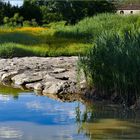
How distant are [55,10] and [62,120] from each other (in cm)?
4299

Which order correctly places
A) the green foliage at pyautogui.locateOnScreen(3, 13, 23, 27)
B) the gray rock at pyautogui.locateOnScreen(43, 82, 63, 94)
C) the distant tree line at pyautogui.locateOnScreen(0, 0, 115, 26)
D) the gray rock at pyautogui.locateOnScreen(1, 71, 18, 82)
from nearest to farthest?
the gray rock at pyautogui.locateOnScreen(43, 82, 63, 94), the gray rock at pyautogui.locateOnScreen(1, 71, 18, 82), the green foliage at pyautogui.locateOnScreen(3, 13, 23, 27), the distant tree line at pyautogui.locateOnScreen(0, 0, 115, 26)

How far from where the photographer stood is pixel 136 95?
30.9 ft

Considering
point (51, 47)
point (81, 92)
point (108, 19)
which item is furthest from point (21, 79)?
point (108, 19)

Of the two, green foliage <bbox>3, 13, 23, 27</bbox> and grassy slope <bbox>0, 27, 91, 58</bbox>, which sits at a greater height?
grassy slope <bbox>0, 27, 91, 58</bbox>

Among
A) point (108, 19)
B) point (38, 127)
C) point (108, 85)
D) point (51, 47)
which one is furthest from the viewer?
point (108, 19)

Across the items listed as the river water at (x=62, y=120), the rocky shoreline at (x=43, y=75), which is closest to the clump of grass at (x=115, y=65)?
the river water at (x=62, y=120)

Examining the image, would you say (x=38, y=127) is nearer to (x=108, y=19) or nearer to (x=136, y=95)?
(x=136, y=95)

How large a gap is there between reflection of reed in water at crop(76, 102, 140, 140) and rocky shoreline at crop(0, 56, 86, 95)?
161cm

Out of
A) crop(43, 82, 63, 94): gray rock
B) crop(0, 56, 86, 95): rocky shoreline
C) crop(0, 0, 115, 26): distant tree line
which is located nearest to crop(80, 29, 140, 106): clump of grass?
crop(0, 56, 86, 95): rocky shoreline

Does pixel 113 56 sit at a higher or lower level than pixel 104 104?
higher

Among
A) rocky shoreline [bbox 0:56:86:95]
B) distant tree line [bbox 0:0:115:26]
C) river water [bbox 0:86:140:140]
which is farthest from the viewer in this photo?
distant tree line [bbox 0:0:115:26]

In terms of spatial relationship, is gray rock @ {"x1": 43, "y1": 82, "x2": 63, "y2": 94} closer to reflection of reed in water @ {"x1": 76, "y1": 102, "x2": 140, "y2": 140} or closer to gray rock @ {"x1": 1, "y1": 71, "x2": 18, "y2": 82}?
reflection of reed in water @ {"x1": 76, "y1": 102, "x2": 140, "y2": 140}

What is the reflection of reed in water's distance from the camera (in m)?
7.44

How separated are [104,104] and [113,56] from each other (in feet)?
3.23
